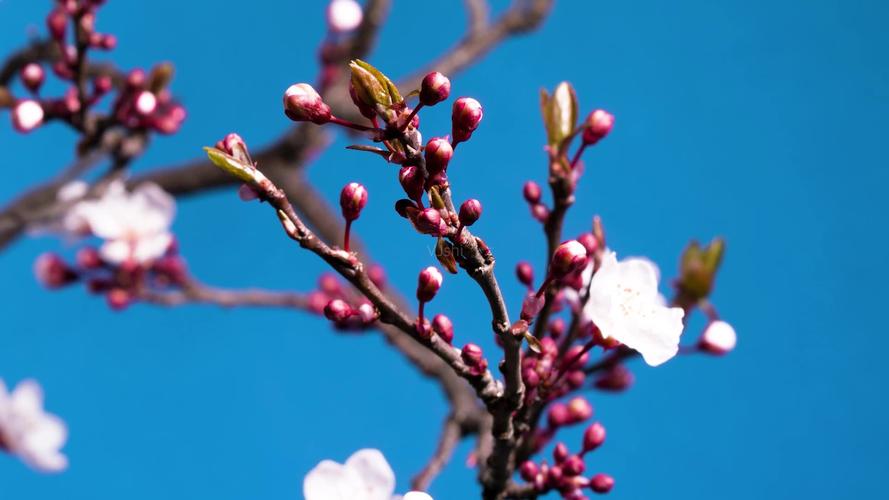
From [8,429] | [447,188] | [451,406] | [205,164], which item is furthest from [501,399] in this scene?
[205,164]

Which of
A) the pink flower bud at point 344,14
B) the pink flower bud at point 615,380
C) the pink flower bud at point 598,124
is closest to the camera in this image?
the pink flower bud at point 598,124

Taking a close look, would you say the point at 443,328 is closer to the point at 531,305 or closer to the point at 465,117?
the point at 531,305

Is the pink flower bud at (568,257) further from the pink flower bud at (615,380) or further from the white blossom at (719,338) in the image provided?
the pink flower bud at (615,380)

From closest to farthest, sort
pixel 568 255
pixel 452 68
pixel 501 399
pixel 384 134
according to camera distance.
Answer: pixel 384 134 < pixel 568 255 < pixel 501 399 < pixel 452 68

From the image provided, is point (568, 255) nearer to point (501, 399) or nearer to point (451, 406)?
point (501, 399)

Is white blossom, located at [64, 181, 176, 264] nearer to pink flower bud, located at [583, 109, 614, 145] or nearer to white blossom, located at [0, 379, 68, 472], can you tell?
white blossom, located at [0, 379, 68, 472]

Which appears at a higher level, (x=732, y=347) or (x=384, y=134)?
(x=732, y=347)

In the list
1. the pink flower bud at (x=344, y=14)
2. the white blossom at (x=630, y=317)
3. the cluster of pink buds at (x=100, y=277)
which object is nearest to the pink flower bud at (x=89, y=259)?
the cluster of pink buds at (x=100, y=277)

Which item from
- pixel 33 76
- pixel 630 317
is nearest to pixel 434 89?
pixel 630 317

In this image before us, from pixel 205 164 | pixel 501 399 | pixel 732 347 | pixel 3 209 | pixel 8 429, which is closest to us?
pixel 501 399
